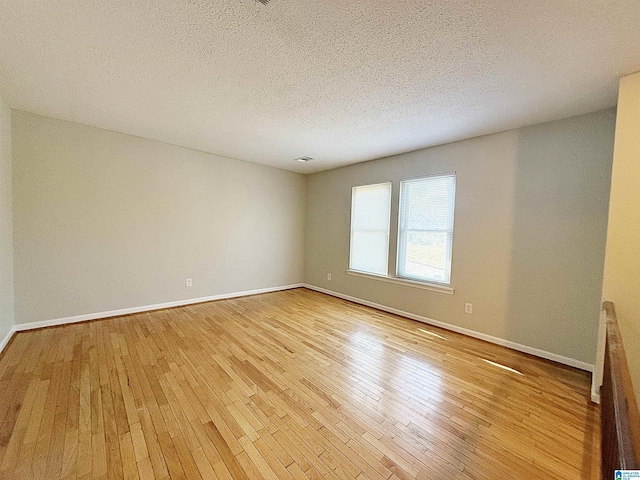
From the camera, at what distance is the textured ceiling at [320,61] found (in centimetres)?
142

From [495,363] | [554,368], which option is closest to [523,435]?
[495,363]

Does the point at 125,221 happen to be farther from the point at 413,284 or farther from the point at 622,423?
the point at 622,423

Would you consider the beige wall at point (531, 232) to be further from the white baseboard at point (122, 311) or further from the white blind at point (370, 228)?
the white baseboard at point (122, 311)

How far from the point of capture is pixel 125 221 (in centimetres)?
347

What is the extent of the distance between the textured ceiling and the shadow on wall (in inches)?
13.2

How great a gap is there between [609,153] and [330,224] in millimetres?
3722

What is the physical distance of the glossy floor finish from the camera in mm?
1330

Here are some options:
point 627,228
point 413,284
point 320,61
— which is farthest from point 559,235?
point 320,61

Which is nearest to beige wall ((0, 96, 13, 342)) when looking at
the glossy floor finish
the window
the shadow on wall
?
the glossy floor finish

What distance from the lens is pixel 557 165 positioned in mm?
2545

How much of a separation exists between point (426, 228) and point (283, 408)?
9.51 ft

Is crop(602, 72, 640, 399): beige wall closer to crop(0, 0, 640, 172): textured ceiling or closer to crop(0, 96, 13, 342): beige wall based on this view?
crop(0, 0, 640, 172): textured ceiling

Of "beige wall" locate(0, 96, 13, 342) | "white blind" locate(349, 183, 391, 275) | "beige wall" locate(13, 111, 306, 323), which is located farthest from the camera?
"white blind" locate(349, 183, 391, 275)

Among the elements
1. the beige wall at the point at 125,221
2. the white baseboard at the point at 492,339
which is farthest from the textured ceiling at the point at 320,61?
the white baseboard at the point at 492,339
